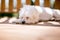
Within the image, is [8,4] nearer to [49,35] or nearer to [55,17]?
[55,17]

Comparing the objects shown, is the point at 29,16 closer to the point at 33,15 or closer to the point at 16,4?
the point at 33,15

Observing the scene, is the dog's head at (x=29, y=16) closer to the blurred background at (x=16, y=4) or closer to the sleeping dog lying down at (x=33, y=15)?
the sleeping dog lying down at (x=33, y=15)

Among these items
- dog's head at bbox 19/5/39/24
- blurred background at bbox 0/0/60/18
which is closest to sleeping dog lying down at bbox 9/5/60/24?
dog's head at bbox 19/5/39/24

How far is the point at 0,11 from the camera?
79.0 inches

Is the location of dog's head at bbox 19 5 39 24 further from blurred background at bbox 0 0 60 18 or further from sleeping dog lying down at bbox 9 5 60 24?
blurred background at bbox 0 0 60 18

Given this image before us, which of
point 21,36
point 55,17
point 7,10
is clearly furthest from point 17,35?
point 7,10

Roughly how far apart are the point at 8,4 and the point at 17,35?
53.5 inches

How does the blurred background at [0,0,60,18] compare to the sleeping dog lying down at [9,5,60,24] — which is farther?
the blurred background at [0,0,60,18]

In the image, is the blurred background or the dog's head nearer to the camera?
the dog's head

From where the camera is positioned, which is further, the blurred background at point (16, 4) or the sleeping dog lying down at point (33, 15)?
the blurred background at point (16, 4)

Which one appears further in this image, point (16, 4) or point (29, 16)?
point (16, 4)

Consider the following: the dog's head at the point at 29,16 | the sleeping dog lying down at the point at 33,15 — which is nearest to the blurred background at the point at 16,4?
the sleeping dog lying down at the point at 33,15

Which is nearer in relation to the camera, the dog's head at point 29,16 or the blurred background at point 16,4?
the dog's head at point 29,16

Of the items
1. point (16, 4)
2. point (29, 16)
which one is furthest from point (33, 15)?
point (16, 4)
